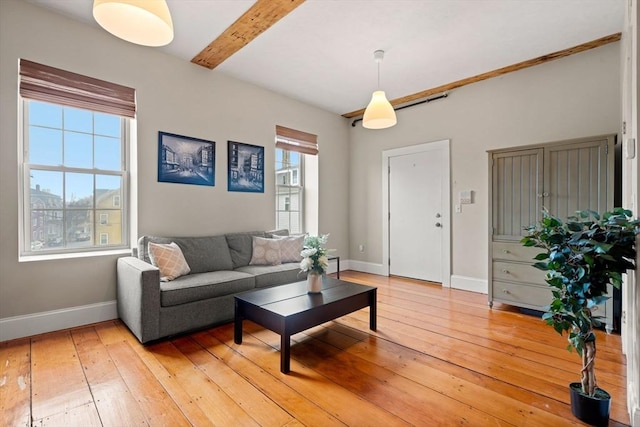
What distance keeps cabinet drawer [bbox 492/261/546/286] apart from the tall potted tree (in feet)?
5.48

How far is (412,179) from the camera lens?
4.83m

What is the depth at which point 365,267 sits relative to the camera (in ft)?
17.9

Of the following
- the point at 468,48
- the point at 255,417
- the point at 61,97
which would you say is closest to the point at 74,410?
the point at 255,417

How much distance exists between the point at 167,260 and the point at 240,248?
0.99 m

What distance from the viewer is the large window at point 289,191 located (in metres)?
4.80

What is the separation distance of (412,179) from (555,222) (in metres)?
3.20

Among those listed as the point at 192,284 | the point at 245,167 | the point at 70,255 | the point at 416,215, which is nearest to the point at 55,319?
the point at 70,255

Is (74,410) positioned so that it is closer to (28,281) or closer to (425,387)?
(28,281)

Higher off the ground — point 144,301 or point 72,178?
point 72,178

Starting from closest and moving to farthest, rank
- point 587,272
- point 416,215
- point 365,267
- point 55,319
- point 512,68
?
1. point 587,272
2. point 55,319
3. point 512,68
4. point 416,215
5. point 365,267

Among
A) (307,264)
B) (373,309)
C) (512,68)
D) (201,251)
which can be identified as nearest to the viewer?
(307,264)

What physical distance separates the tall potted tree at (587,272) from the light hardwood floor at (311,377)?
0.50ft

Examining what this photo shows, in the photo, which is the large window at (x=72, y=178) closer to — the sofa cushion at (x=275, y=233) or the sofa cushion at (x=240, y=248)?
the sofa cushion at (x=240, y=248)

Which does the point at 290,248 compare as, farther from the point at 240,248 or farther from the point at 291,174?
the point at 291,174
